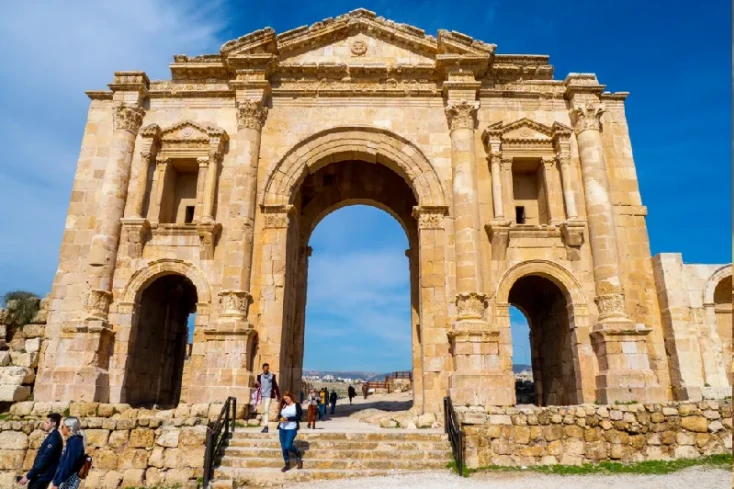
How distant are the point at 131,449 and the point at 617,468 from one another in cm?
888

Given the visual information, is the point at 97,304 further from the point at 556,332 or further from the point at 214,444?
the point at 556,332

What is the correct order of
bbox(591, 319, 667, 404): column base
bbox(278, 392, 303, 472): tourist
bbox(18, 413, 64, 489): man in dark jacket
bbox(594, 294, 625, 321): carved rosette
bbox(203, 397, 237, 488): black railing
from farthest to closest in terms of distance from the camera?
bbox(594, 294, 625, 321): carved rosette < bbox(591, 319, 667, 404): column base < bbox(278, 392, 303, 472): tourist < bbox(203, 397, 237, 488): black railing < bbox(18, 413, 64, 489): man in dark jacket

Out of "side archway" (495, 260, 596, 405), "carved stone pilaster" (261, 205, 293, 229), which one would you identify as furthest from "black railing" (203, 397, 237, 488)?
"side archway" (495, 260, 596, 405)

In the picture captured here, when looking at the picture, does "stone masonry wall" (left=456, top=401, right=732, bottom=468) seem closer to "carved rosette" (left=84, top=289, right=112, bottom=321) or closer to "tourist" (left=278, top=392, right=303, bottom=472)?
"tourist" (left=278, top=392, right=303, bottom=472)

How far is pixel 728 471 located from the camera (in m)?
8.83

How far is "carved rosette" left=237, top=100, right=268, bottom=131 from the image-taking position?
584 inches

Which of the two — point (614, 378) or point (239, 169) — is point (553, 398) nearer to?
point (614, 378)

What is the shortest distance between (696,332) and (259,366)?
457 inches

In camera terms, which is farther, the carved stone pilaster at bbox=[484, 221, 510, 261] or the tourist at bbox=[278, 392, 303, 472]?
the carved stone pilaster at bbox=[484, 221, 510, 261]

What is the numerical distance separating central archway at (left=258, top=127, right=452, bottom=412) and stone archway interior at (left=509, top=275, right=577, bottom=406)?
3.77 meters

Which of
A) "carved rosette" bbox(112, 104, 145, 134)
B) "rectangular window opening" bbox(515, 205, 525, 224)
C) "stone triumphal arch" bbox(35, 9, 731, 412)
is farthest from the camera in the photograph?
"rectangular window opening" bbox(515, 205, 525, 224)

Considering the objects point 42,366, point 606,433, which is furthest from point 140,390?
point 606,433

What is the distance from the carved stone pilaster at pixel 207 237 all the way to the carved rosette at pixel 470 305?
6996mm

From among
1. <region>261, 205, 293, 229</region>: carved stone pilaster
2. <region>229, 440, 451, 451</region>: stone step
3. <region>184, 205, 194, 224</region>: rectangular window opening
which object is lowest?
<region>229, 440, 451, 451</region>: stone step
